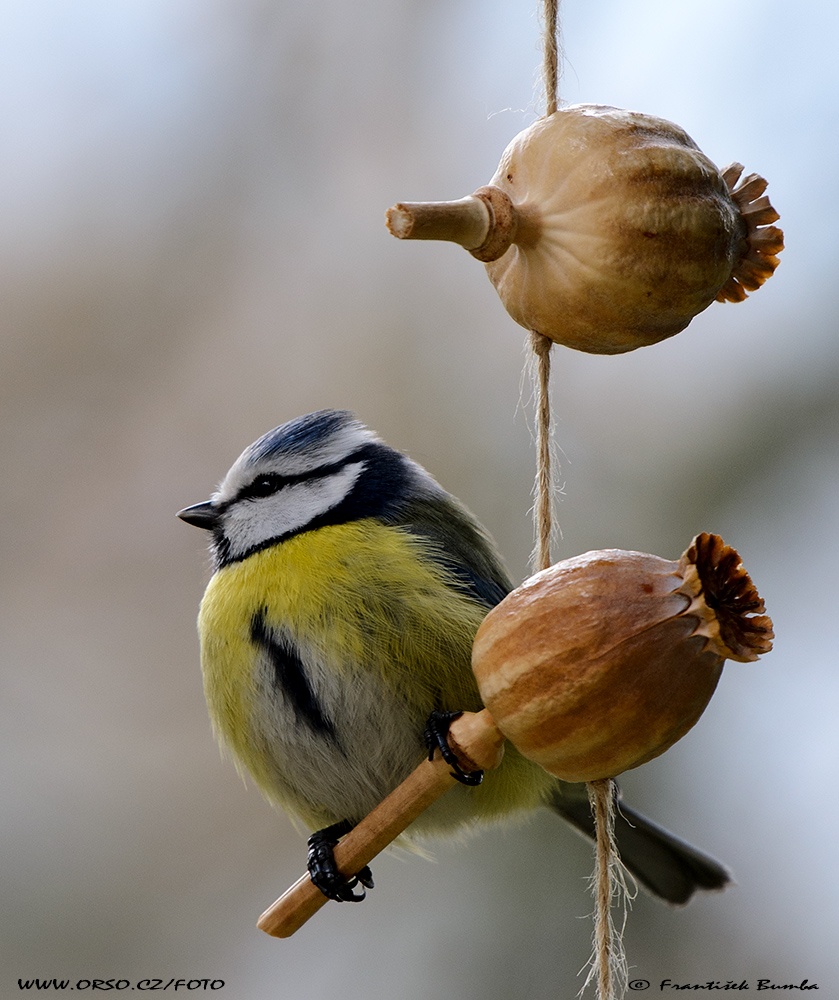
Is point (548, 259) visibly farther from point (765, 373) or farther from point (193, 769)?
point (193, 769)

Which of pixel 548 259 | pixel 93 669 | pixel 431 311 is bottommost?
pixel 93 669

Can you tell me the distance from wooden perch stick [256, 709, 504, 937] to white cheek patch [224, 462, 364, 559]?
14.4 inches

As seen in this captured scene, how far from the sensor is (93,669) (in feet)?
6.43

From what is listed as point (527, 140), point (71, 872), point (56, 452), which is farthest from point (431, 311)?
point (527, 140)

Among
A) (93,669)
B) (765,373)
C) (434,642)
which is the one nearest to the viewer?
(434,642)

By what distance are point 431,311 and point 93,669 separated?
2.79ft

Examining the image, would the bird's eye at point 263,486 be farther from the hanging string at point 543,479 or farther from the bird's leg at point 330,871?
the hanging string at point 543,479

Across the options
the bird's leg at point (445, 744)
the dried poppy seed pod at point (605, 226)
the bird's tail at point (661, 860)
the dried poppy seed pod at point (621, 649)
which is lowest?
the bird's tail at point (661, 860)

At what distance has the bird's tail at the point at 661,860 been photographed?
1.09 m

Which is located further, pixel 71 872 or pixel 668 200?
pixel 71 872

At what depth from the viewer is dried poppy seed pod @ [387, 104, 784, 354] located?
674mm

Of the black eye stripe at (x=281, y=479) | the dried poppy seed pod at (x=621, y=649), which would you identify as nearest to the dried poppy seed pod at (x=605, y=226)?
the dried poppy seed pod at (x=621, y=649)

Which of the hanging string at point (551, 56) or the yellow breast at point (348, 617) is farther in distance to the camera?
the yellow breast at point (348, 617)

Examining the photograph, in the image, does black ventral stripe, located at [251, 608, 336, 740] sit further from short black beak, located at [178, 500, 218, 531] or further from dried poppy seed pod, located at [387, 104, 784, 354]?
dried poppy seed pod, located at [387, 104, 784, 354]
